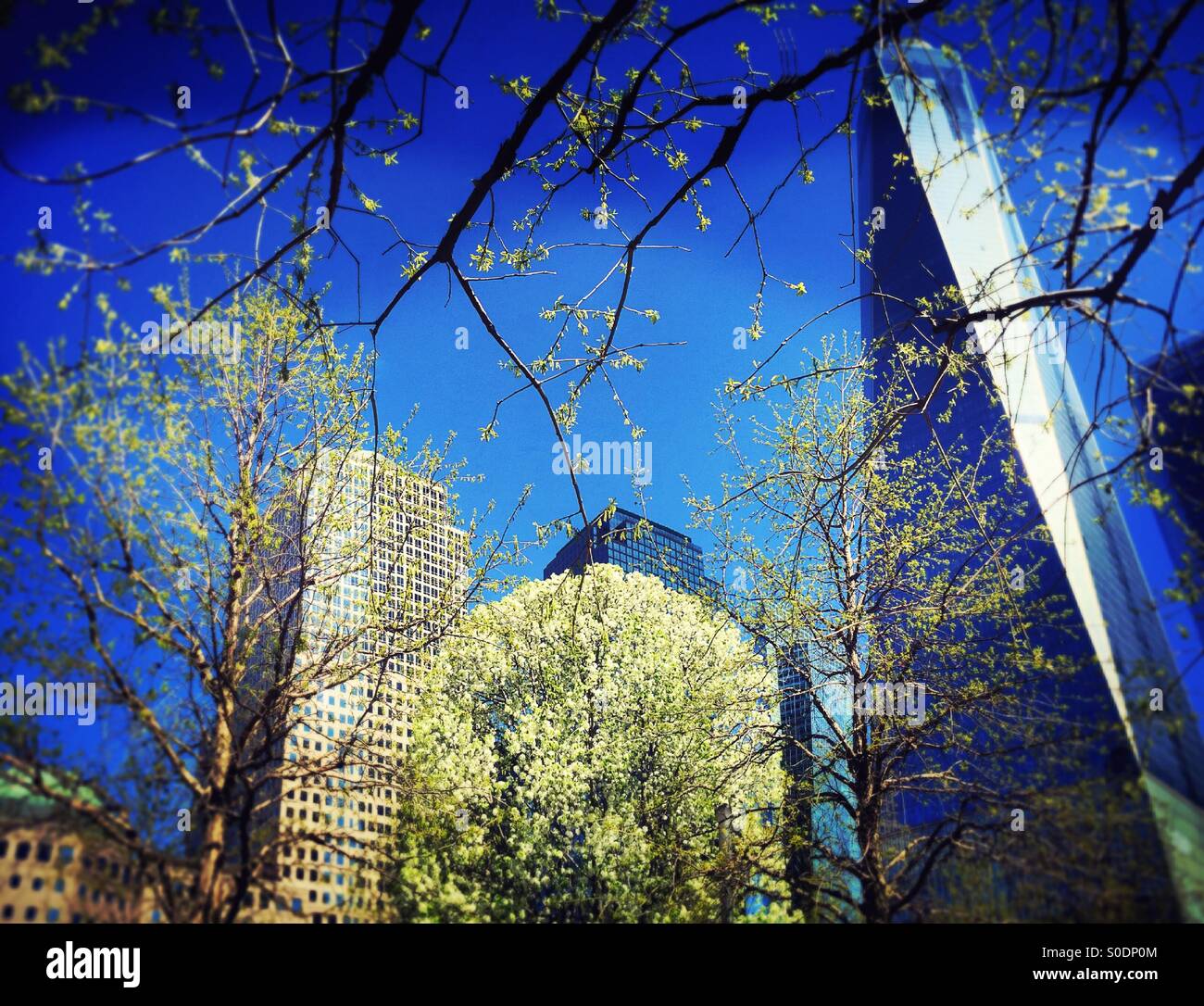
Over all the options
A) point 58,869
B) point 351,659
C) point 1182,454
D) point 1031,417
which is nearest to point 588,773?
point 351,659

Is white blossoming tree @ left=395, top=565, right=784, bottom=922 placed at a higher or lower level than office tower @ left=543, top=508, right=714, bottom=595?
lower

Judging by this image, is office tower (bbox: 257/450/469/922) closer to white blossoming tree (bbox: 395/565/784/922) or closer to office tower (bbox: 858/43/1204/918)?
white blossoming tree (bbox: 395/565/784/922)

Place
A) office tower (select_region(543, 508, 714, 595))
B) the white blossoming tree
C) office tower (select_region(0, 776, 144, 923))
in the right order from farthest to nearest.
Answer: office tower (select_region(543, 508, 714, 595)) → the white blossoming tree → office tower (select_region(0, 776, 144, 923))

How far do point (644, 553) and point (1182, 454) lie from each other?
1969 millimetres

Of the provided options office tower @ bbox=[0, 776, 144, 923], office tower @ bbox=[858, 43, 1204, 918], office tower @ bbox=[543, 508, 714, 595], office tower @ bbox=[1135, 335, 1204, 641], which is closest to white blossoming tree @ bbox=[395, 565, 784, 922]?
office tower @ bbox=[543, 508, 714, 595]

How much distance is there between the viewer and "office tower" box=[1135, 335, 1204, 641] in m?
2.38

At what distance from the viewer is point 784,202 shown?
340 cm

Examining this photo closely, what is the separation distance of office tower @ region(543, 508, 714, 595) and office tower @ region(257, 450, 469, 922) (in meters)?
0.45

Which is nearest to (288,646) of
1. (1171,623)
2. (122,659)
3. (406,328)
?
(122,659)

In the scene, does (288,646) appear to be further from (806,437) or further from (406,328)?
(806,437)

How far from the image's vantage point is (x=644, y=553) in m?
3.71

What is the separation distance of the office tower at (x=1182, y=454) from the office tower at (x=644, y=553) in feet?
5.50
